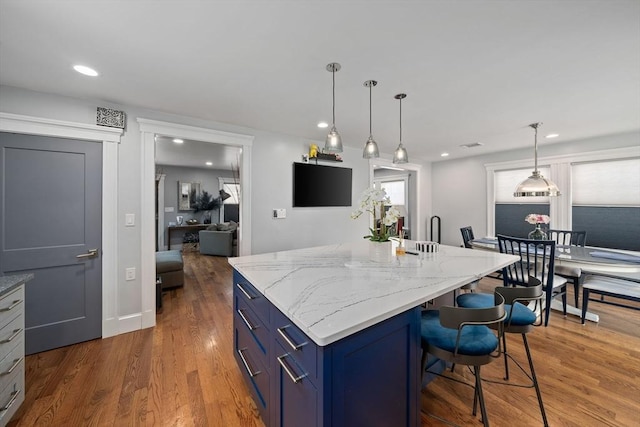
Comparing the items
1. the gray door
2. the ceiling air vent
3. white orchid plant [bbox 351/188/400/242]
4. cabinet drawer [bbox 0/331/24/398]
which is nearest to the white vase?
white orchid plant [bbox 351/188/400/242]

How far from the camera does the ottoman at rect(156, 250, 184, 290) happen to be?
3.83 meters

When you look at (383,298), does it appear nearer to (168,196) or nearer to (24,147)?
(24,147)

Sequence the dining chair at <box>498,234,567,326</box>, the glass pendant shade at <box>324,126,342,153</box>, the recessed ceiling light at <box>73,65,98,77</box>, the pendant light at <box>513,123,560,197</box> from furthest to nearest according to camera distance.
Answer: the pendant light at <box>513,123,560,197</box> → the dining chair at <box>498,234,567,326</box> → the glass pendant shade at <box>324,126,342,153</box> → the recessed ceiling light at <box>73,65,98,77</box>

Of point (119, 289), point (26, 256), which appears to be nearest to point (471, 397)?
point (119, 289)

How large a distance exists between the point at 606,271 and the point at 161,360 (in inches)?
167

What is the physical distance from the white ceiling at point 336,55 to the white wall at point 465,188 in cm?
152

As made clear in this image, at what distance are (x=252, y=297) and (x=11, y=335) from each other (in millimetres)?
1415

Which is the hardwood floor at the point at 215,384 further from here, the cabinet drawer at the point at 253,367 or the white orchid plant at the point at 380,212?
the white orchid plant at the point at 380,212

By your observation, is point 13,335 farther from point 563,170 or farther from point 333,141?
point 563,170

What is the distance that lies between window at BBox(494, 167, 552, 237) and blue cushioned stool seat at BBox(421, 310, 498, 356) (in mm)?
4273

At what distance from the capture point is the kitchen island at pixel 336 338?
0.95 meters

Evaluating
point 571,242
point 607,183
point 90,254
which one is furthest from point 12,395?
point 607,183

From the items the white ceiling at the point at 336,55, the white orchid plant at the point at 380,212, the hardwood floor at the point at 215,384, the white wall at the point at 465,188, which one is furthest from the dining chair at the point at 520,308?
the white wall at the point at 465,188

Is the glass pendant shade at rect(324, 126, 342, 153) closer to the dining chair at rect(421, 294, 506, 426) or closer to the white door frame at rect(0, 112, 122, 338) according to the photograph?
the dining chair at rect(421, 294, 506, 426)
